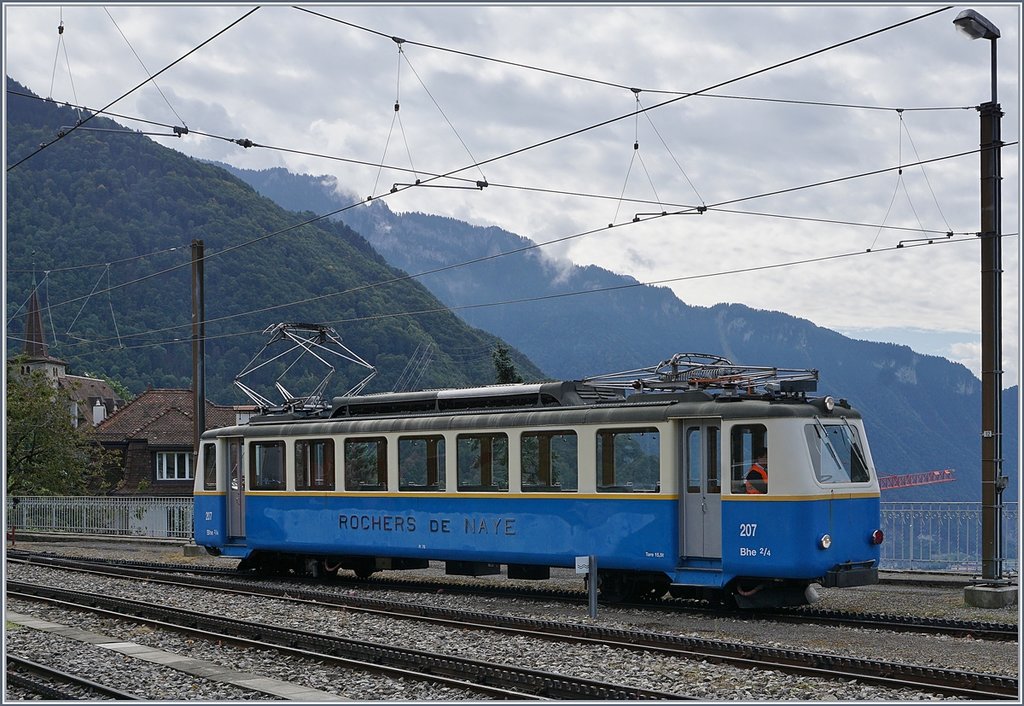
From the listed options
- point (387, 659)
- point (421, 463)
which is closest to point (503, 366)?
point (421, 463)

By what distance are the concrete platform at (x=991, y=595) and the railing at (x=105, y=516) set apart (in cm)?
2158

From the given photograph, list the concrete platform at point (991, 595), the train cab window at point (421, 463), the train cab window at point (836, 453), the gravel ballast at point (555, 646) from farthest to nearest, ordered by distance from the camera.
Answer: the train cab window at point (421, 463) < the concrete platform at point (991, 595) < the train cab window at point (836, 453) < the gravel ballast at point (555, 646)

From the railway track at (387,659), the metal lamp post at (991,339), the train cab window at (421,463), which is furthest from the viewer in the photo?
the train cab window at (421,463)

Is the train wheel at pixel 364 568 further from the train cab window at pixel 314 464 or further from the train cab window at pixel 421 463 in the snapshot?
the train cab window at pixel 421 463

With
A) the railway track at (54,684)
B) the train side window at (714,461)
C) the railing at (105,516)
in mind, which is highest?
the train side window at (714,461)

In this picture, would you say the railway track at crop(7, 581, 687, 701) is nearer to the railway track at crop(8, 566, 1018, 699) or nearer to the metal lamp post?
the railway track at crop(8, 566, 1018, 699)

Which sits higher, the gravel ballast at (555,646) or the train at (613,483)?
the train at (613,483)

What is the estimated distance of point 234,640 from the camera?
546 inches

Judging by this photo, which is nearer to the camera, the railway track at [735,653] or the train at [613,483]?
the railway track at [735,653]

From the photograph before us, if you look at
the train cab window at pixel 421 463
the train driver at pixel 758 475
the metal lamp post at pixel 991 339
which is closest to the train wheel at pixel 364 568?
the train cab window at pixel 421 463

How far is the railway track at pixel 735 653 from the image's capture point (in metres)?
10.2

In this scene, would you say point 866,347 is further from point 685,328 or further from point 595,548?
point 595,548

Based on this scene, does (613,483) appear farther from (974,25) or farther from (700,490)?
(974,25)

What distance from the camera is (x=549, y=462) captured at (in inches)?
671
